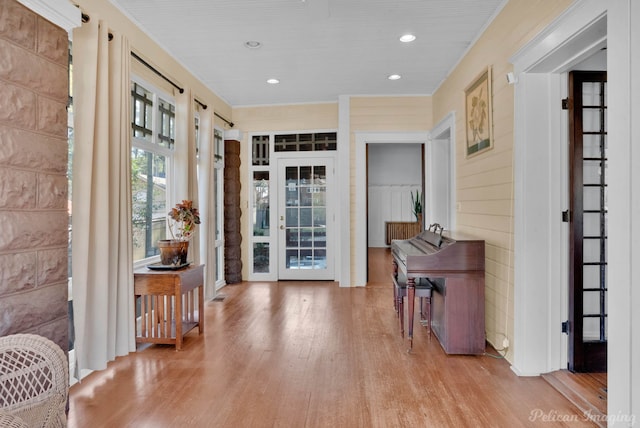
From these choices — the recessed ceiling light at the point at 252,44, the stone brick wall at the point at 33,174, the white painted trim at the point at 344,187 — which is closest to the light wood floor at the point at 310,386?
the stone brick wall at the point at 33,174

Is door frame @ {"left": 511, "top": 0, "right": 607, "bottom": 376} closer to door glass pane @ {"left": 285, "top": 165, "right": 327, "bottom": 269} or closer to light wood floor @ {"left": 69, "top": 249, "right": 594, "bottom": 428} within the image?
light wood floor @ {"left": 69, "top": 249, "right": 594, "bottom": 428}

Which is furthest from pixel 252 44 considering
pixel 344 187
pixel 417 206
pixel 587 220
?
pixel 417 206

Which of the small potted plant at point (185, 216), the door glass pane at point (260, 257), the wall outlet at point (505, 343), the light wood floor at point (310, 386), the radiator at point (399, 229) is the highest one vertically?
the small potted plant at point (185, 216)

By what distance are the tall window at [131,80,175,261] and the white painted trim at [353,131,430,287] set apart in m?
2.62

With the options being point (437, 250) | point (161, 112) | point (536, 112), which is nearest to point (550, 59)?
point (536, 112)

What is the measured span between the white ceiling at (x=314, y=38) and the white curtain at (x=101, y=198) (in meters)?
0.67

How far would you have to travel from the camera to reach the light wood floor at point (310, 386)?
6.72 feet

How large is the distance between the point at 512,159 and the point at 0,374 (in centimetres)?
323

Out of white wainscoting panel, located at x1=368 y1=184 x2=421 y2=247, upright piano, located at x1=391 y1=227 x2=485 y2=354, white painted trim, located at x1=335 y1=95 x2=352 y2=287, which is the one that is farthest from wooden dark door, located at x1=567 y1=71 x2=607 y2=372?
white wainscoting panel, located at x1=368 y1=184 x2=421 y2=247

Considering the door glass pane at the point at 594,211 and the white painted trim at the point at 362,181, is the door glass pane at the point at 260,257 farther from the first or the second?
the door glass pane at the point at 594,211

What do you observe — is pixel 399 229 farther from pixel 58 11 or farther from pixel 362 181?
pixel 58 11

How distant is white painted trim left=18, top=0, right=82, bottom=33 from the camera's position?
1.99m

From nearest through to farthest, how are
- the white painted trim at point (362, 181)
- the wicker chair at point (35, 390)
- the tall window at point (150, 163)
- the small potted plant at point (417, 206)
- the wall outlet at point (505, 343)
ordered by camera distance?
the wicker chair at point (35, 390) < the wall outlet at point (505, 343) < the tall window at point (150, 163) < the white painted trim at point (362, 181) < the small potted plant at point (417, 206)

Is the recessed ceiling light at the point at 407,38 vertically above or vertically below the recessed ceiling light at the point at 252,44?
above
